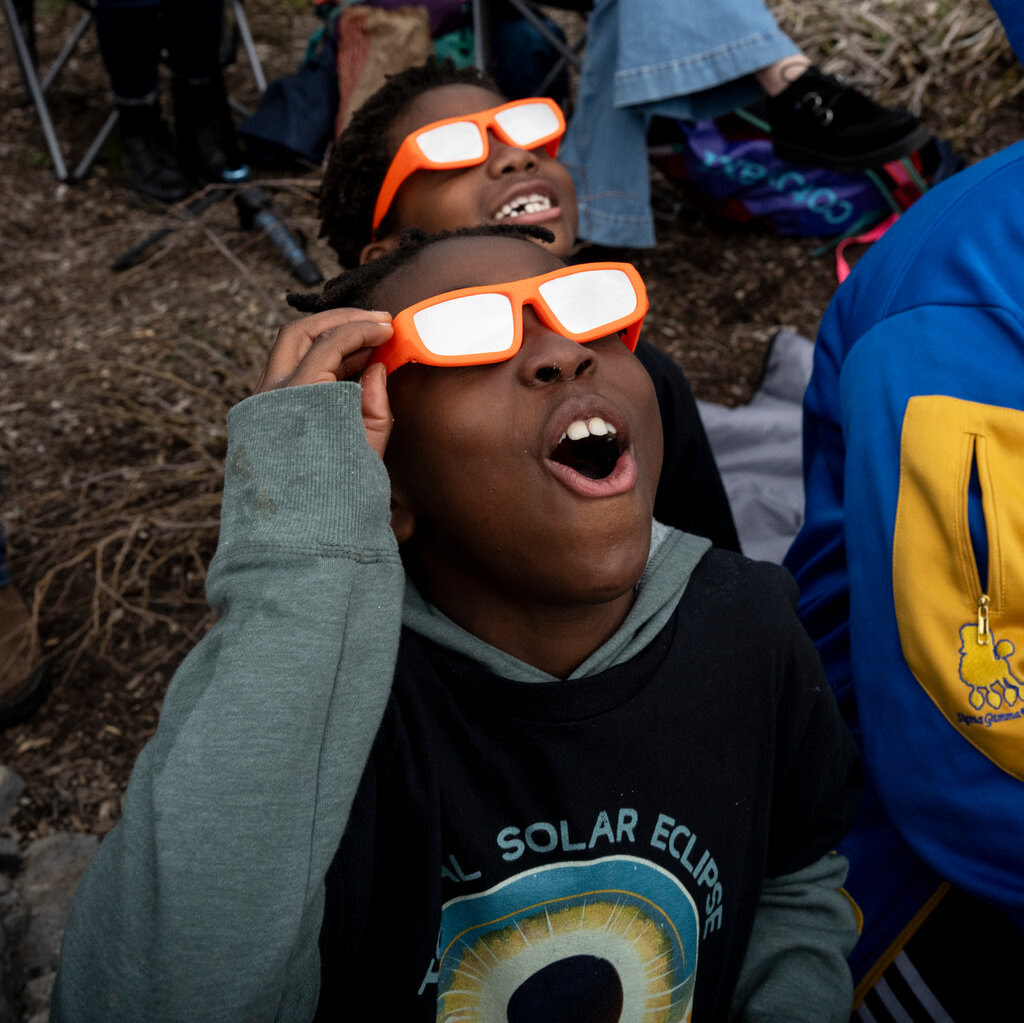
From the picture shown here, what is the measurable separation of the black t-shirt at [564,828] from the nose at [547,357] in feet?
1.28

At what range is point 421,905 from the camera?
3.93 ft

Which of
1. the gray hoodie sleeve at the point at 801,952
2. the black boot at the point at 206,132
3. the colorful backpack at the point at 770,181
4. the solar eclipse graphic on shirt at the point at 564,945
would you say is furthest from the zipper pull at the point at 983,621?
the black boot at the point at 206,132

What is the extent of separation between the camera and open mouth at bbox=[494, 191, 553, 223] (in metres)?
2.22

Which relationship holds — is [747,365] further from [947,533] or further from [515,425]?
[515,425]

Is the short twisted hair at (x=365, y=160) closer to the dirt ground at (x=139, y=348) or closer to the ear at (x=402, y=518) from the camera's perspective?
the dirt ground at (x=139, y=348)

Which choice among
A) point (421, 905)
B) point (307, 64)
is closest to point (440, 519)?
point (421, 905)

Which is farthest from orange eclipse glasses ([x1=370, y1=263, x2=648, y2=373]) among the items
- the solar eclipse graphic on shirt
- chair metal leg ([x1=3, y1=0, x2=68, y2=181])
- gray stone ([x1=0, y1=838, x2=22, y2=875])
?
chair metal leg ([x1=3, y1=0, x2=68, y2=181])

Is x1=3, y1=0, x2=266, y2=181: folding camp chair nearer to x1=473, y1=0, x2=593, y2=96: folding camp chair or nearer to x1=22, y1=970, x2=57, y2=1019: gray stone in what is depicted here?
x1=473, y1=0, x2=593, y2=96: folding camp chair

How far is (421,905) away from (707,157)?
12.8 ft

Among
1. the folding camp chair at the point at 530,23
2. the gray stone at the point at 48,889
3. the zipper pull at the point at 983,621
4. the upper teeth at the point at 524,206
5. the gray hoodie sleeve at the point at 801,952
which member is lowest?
the gray stone at the point at 48,889

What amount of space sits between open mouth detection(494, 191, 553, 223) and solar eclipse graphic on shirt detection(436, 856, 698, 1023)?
1.54 meters

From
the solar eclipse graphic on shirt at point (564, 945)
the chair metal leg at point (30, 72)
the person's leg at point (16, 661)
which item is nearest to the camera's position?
the solar eclipse graphic on shirt at point (564, 945)

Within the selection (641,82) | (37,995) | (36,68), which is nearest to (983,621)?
(37,995)

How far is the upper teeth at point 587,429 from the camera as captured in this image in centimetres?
120
